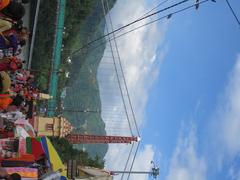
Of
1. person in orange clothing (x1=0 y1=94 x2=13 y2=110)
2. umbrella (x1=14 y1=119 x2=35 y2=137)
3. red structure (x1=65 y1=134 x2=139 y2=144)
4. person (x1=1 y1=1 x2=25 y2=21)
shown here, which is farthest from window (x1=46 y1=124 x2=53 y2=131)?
person (x1=1 y1=1 x2=25 y2=21)

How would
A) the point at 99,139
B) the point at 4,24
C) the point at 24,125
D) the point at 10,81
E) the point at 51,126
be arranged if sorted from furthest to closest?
the point at 99,139 → the point at 51,126 → the point at 24,125 → the point at 4,24 → the point at 10,81

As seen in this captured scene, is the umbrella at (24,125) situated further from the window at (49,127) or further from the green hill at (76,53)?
the window at (49,127)

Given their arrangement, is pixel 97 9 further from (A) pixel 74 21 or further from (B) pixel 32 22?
(B) pixel 32 22

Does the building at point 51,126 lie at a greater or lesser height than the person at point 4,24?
greater

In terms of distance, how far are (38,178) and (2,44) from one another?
17.7 feet

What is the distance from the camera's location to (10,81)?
45.3 ft

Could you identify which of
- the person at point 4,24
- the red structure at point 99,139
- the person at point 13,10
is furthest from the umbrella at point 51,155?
the red structure at point 99,139

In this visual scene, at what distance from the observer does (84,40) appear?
5366 cm

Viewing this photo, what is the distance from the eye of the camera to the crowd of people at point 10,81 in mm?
14219

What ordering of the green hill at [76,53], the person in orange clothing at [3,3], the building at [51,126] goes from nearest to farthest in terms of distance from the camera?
the person in orange clothing at [3,3]
the building at [51,126]
the green hill at [76,53]

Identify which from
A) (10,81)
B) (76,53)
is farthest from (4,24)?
(76,53)

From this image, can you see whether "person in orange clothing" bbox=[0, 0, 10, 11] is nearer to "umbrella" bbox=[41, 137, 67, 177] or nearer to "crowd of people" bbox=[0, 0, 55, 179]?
"crowd of people" bbox=[0, 0, 55, 179]

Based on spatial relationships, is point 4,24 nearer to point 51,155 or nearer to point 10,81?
point 10,81

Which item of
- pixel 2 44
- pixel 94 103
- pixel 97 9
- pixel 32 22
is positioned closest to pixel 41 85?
pixel 32 22
